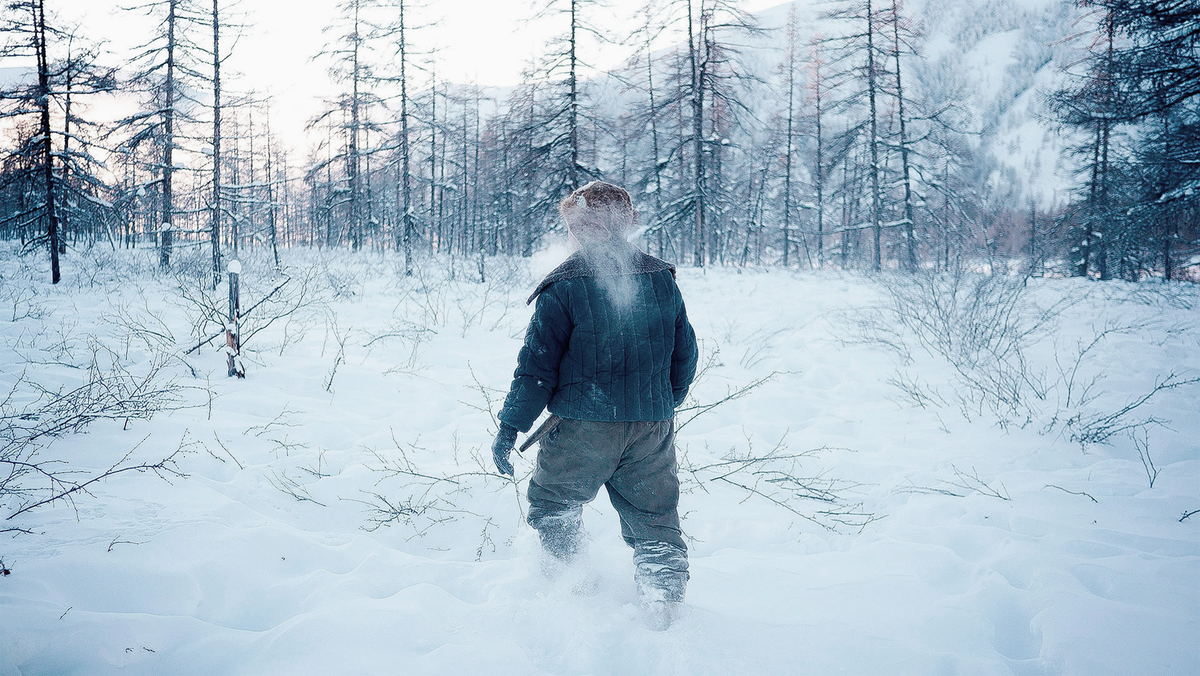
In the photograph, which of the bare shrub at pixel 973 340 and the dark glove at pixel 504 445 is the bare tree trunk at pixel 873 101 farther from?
the dark glove at pixel 504 445

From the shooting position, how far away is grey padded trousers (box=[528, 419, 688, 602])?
1982 mm

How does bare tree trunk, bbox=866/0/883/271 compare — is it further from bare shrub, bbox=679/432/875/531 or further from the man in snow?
the man in snow

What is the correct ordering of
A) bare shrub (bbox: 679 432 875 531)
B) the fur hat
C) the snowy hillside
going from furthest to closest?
the snowy hillside → bare shrub (bbox: 679 432 875 531) → the fur hat

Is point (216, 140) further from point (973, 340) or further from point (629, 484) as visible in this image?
point (973, 340)

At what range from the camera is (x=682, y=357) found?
222 centimetres

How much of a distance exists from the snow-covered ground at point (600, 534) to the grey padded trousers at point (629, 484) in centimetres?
26

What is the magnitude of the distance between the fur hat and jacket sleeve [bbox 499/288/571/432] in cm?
29

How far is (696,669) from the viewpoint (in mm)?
1817

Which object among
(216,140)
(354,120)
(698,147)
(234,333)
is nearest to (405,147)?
(354,120)

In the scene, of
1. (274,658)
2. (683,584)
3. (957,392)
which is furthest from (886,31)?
(274,658)

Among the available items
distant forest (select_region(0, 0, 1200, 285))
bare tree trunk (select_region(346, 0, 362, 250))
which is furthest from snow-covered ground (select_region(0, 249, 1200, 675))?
bare tree trunk (select_region(346, 0, 362, 250))

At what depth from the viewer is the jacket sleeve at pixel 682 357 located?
215 cm

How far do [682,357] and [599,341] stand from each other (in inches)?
18.5

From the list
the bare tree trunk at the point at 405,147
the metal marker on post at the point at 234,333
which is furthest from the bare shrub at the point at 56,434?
the bare tree trunk at the point at 405,147
